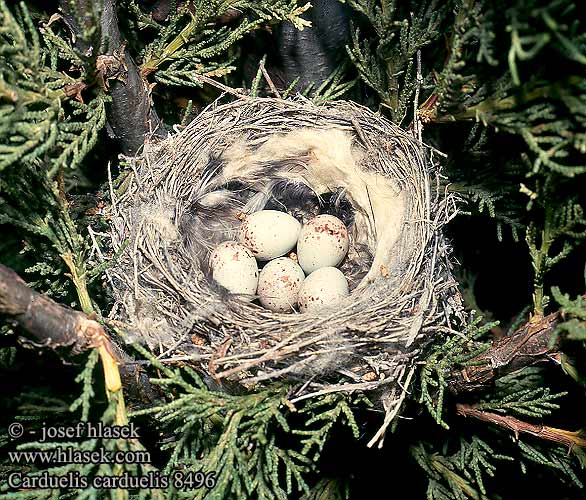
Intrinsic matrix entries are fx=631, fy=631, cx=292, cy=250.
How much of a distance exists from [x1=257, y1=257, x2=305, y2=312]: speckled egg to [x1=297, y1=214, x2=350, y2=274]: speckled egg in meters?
0.09

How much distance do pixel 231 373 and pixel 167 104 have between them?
1227 millimetres

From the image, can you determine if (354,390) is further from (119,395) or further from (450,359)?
(119,395)

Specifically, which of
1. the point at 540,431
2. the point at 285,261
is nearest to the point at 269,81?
the point at 285,261

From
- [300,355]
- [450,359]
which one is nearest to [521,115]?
[450,359]

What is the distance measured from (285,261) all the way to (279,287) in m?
0.15

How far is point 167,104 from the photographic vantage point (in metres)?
2.51

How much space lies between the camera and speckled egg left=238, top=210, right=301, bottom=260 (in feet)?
8.21

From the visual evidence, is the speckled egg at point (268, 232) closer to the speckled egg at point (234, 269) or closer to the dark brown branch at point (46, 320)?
the speckled egg at point (234, 269)

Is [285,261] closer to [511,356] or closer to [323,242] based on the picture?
[323,242]

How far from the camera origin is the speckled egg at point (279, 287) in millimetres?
2383

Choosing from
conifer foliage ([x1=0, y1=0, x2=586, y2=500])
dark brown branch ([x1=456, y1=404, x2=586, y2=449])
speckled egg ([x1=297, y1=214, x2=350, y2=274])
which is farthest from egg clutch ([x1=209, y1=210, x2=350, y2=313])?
dark brown branch ([x1=456, y1=404, x2=586, y2=449])

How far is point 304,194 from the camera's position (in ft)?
8.77

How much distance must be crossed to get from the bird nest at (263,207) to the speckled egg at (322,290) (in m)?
0.12

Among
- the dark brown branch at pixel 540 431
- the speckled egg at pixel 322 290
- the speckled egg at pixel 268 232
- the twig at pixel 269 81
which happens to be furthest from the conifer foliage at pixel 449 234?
the speckled egg at pixel 268 232
